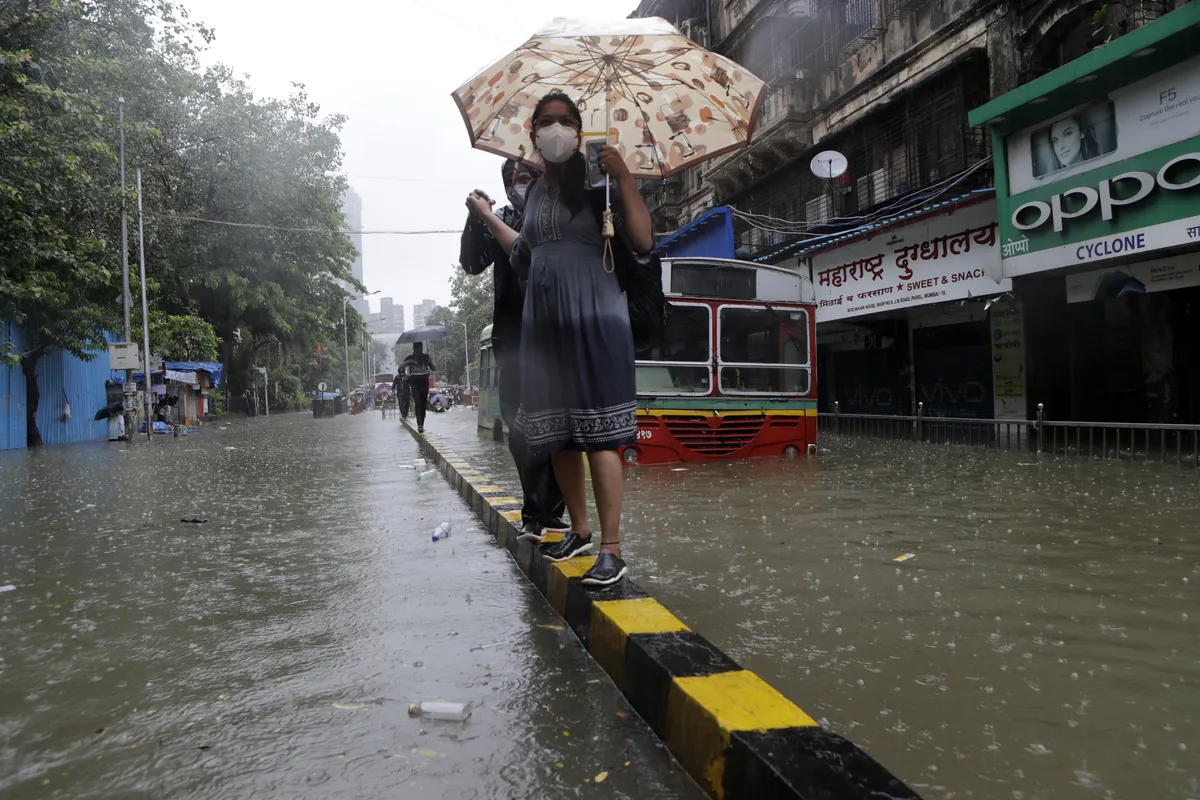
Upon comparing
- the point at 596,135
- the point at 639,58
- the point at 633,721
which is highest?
the point at 639,58

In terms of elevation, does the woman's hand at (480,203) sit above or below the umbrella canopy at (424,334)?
below

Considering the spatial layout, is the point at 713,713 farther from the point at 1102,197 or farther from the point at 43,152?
the point at 43,152

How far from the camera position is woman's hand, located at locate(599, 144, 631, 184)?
3.35m

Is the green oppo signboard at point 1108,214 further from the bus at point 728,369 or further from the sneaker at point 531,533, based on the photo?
the sneaker at point 531,533

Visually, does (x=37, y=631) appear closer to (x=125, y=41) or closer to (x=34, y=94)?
(x=34, y=94)

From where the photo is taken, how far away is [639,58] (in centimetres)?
453

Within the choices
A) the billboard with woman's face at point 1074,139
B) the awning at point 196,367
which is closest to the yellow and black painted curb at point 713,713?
the billboard with woman's face at point 1074,139

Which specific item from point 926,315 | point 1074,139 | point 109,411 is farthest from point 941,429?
point 109,411

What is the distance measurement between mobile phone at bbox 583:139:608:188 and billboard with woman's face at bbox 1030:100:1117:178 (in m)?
10.3

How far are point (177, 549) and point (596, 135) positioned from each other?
3.46 metres

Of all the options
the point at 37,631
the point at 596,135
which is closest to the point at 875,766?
the point at 37,631

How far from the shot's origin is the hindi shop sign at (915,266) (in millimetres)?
13516

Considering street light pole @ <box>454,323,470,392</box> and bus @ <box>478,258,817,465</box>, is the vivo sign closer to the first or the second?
bus @ <box>478,258,817,465</box>

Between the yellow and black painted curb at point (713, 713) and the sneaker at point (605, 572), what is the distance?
0.12 feet
